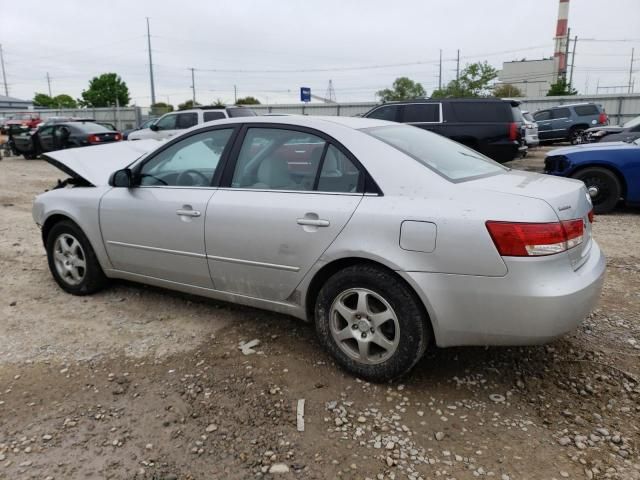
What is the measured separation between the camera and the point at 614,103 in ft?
78.9

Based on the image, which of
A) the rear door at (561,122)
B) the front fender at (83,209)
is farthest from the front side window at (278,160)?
the rear door at (561,122)

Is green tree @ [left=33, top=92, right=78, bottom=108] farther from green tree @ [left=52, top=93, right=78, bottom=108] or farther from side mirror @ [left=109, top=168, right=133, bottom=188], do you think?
side mirror @ [left=109, top=168, right=133, bottom=188]

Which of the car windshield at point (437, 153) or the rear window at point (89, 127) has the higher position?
the rear window at point (89, 127)

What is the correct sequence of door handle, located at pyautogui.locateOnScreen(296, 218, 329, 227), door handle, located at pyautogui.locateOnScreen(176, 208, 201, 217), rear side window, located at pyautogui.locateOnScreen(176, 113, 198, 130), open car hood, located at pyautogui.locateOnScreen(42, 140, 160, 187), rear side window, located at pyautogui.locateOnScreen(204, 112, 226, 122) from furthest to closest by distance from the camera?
1. rear side window, located at pyautogui.locateOnScreen(176, 113, 198, 130)
2. rear side window, located at pyautogui.locateOnScreen(204, 112, 226, 122)
3. open car hood, located at pyautogui.locateOnScreen(42, 140, 160, 187)
4. door handle, located at pyautogui.locateOnScreen(176, 208, 201, 217)
5. door handle, located at pyautogui.locateOnScreen(296, 218, 329, 227)

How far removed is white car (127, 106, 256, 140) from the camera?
14492mm

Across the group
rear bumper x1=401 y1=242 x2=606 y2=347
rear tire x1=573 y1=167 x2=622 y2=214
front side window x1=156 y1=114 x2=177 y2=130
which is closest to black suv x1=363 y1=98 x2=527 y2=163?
rear tire x1=573 y1=167 x2=622 y2=214

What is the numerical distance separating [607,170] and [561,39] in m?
72.8

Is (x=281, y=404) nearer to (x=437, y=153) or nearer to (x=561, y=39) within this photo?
(x=437, y=153)

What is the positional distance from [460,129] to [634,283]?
7.60 metres

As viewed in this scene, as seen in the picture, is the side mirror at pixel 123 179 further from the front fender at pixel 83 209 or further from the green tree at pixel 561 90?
A: the green tree at pixel 561 90

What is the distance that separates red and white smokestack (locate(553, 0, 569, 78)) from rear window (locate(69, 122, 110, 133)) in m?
64.9

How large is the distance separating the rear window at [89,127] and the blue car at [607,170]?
590 inches

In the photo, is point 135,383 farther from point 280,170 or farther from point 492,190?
point 492,190

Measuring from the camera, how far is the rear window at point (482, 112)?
37.7 feet
